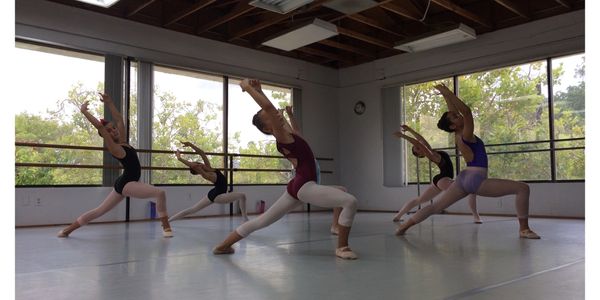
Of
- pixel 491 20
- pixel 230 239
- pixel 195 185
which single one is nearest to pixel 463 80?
pixel 491 20

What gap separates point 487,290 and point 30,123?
568 centimetres

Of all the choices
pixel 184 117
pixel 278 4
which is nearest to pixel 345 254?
pixel 278 4

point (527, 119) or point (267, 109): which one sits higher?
point (527, 119)

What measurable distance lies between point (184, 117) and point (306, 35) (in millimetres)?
2358

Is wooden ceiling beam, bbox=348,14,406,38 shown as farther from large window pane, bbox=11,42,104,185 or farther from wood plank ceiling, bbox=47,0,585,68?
large window pane, bbox=11,42,104,185

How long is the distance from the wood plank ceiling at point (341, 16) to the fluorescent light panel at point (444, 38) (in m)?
0.26

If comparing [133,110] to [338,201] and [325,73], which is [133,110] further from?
[338,201]

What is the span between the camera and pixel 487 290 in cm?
173

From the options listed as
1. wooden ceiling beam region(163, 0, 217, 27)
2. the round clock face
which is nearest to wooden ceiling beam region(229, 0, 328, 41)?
wooden ceiling beam region(163, 0, 217, 27)

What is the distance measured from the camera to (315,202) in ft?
8.84

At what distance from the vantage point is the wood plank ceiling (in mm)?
6207

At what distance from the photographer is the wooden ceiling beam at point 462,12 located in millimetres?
5904

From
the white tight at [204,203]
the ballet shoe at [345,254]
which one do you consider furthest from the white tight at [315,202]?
the white tight at [204,203]

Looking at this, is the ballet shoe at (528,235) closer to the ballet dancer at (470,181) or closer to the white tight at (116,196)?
the ballet dancer at (470,181)
